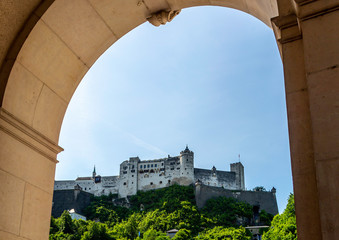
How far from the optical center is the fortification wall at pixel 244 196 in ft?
347

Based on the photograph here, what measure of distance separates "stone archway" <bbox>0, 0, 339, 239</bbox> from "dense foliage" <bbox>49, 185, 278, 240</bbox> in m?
76.8

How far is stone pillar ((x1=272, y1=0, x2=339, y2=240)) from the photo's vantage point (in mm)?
3568

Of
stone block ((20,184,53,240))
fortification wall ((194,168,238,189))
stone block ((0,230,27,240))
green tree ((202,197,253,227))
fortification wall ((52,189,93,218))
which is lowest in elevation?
stone block ((0,230,27,240))

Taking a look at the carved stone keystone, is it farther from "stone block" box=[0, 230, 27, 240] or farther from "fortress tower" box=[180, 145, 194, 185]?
"fortress tower" box=[180, 145, 194, 185]

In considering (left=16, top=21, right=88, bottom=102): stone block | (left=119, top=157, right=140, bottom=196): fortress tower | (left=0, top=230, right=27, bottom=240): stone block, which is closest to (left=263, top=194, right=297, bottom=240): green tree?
(left=16, top=21, right=88, bottom=102): stone block

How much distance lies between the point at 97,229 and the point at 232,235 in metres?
26.6

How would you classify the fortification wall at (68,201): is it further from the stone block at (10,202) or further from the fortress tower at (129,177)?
the stone block at (10,202)

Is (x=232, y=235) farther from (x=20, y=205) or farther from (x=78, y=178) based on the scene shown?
(x=20, y=205)

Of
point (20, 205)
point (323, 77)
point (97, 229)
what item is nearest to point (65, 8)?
point (20, 205)

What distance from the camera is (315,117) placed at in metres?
3.81

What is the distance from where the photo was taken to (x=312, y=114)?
3840 millimetres

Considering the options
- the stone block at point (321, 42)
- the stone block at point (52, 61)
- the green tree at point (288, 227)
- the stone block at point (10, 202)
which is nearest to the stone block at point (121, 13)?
the stone block at point (52, 61)

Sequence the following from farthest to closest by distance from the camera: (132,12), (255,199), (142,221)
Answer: (255,199)
(142,221)
(132,12)

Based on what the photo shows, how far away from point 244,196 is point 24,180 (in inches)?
4137
